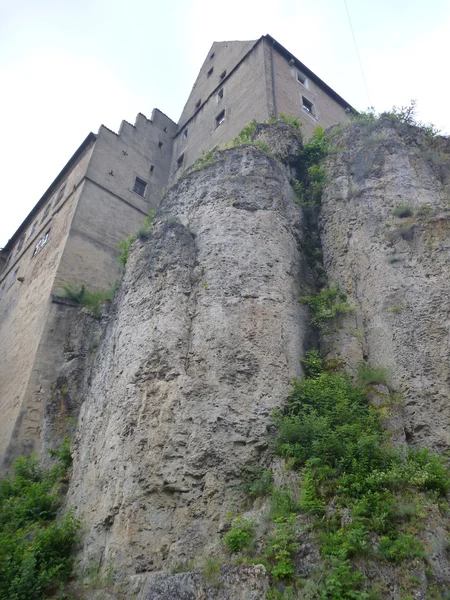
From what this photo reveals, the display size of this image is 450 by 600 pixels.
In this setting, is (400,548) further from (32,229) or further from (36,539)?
(32,229)

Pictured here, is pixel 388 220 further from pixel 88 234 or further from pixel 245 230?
pixel 88 234

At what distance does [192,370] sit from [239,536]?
3459mm

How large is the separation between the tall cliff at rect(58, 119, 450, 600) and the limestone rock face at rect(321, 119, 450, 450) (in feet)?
0.11

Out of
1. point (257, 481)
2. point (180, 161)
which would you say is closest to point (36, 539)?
point (257, 481)

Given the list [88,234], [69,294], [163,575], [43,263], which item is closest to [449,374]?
[163,575]

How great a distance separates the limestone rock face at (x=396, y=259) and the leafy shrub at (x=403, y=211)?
0.02 m

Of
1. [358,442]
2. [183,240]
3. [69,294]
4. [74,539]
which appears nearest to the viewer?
[358,442]

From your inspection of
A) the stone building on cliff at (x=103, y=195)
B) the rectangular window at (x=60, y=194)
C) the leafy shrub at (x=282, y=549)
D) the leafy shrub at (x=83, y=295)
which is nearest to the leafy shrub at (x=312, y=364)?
the leafy shrub at (x=282, y=549)

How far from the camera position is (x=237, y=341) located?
10805 millimetres

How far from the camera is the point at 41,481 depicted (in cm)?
1283

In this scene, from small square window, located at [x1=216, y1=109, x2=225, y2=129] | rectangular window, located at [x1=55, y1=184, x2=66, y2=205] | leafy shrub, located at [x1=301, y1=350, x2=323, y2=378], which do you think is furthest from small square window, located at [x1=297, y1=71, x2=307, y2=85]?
leafy shrub, located at [x1=301, y1=350, x2=323, y2=378]

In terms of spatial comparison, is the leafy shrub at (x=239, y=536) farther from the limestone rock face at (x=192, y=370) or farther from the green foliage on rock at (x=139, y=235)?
the green foliage on rock at (x=139, y=235)

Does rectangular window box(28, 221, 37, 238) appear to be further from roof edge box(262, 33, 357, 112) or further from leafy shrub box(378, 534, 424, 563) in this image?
leafy shrub box(378, 534, 424, 563)

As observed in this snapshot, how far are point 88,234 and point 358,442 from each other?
15778 mm
